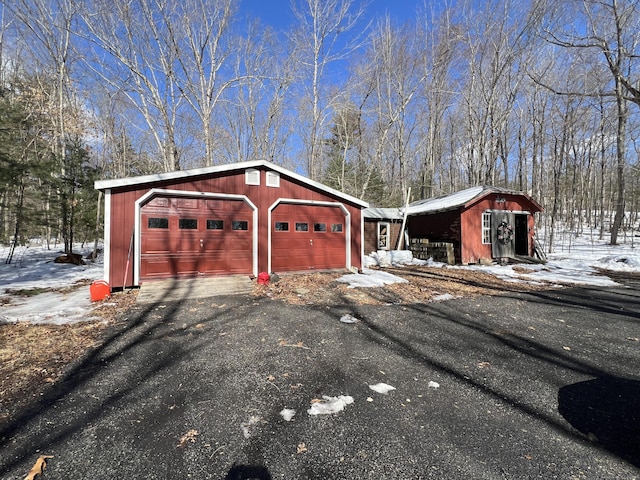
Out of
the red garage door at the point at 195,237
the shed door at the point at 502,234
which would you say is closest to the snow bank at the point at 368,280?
the red garage door at the point at 195,237

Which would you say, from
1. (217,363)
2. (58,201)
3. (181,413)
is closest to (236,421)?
(181,413)

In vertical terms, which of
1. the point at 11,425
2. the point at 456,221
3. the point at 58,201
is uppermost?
→ the point at 58,201

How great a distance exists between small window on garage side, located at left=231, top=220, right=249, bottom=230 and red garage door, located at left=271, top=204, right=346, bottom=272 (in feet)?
2.83

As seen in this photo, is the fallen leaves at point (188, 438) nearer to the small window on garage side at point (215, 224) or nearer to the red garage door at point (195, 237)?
the red garage door at point (195, 237)

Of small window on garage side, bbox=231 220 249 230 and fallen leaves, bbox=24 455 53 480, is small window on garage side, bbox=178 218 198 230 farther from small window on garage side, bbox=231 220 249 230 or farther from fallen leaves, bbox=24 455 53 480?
fallen leaves, bbox=24 455 53 480

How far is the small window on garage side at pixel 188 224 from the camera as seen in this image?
795cm

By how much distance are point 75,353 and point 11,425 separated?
1579 mm

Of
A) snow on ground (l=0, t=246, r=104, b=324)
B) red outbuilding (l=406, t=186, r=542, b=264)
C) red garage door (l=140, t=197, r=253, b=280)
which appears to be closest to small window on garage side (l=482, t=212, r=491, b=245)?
red outbuilding (l=406, t=186, r=542, b=264)

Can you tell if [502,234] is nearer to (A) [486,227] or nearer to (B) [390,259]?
(A) [486,227]

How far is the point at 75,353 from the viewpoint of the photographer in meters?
3.82

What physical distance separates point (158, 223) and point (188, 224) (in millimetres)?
751

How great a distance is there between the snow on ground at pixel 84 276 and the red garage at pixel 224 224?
1.39 metres

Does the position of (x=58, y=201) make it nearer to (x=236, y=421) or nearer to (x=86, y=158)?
(x=86, y=158)

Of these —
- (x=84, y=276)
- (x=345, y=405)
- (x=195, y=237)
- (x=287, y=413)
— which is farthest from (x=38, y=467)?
(x=84, y=276)
